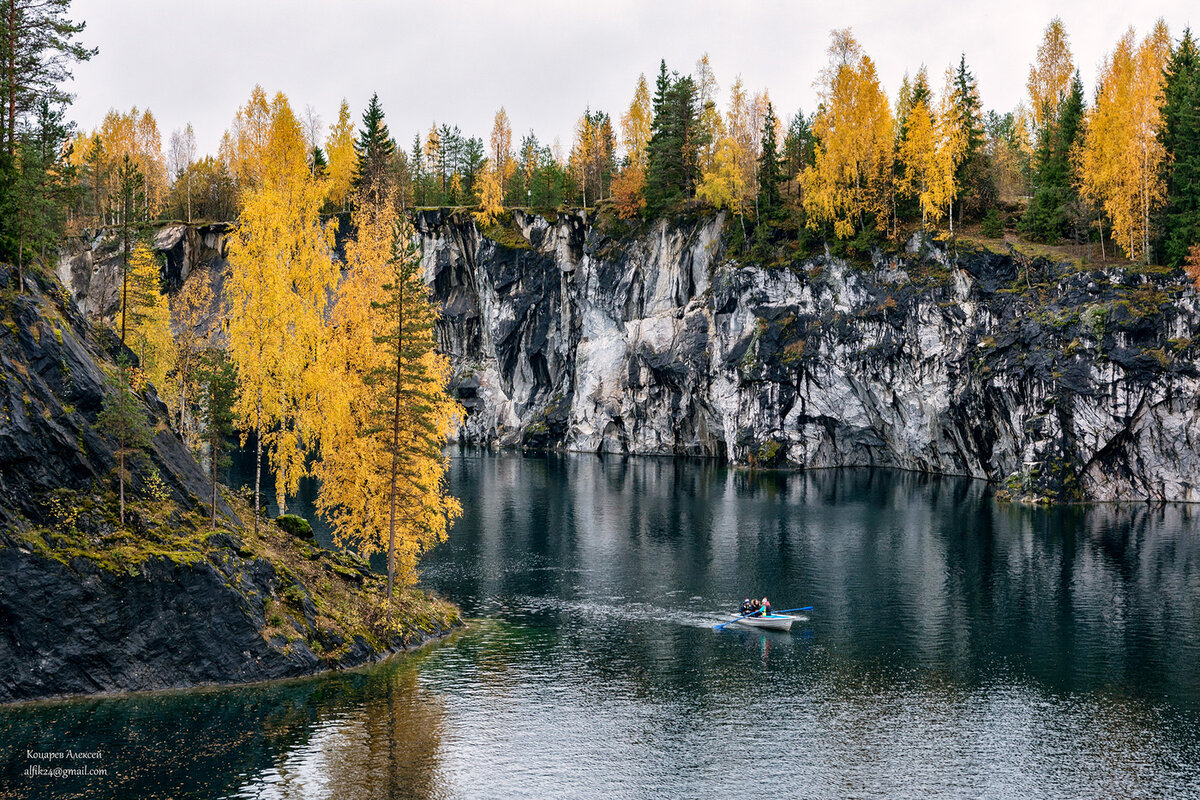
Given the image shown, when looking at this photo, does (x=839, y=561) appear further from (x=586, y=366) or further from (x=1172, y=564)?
(x=586, y=366)

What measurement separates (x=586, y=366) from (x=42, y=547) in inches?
3708

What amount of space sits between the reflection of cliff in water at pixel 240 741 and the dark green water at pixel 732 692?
9 cm

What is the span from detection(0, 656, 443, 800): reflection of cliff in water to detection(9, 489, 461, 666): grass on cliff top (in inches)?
130

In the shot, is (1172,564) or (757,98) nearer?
(1172,564)

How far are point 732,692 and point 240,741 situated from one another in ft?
61.4

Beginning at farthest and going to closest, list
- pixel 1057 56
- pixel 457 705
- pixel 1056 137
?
pixel 1057 56 → pixel 1056 137 → pixel 457 705

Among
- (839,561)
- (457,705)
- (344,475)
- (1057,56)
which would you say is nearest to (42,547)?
(344,475)

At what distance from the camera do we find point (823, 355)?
98.1m

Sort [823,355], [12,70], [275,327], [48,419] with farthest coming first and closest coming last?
[823,355]
[275,327]
[12,70]
[48,419]

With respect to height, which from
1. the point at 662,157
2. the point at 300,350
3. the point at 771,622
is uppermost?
the point at 662,157

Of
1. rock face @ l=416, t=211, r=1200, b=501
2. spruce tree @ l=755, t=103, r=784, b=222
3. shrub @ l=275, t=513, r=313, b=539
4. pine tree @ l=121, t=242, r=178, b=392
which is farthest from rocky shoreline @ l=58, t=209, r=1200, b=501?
shrub @ l=275, t=513, r=313, b=539

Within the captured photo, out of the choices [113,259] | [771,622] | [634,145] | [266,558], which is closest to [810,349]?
[634,145]

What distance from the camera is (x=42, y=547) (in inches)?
1134

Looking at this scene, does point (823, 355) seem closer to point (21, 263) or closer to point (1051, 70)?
point (1051, 70)
